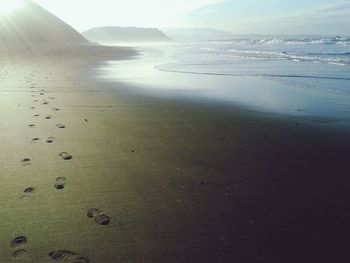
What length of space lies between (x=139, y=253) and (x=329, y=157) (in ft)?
13.0

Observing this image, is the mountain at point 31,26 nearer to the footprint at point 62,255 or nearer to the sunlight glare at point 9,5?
the sunlight glare at point 9,5

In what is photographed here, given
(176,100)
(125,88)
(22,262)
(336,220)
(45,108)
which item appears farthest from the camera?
(125,88)

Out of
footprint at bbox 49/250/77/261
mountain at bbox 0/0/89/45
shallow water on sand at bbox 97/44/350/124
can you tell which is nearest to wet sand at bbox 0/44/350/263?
footprint at bbox 49/250/77/261

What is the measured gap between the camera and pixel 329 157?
6.05m

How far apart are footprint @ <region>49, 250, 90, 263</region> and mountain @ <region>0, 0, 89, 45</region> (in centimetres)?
6870

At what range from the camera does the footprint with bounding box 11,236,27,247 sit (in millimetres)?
3338

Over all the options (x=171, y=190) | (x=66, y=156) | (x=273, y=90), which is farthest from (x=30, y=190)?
(x=273, y=90)

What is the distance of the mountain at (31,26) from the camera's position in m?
77.5

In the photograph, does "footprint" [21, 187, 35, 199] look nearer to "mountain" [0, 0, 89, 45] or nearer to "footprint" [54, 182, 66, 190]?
"footprint" [54, 182, 66, 190]

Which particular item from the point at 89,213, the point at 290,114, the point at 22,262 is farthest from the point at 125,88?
the point at 22,262

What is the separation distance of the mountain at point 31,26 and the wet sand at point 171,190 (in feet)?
214

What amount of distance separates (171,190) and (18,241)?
185 cm

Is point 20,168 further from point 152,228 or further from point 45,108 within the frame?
point 45,108

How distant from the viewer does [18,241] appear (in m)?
3.39
